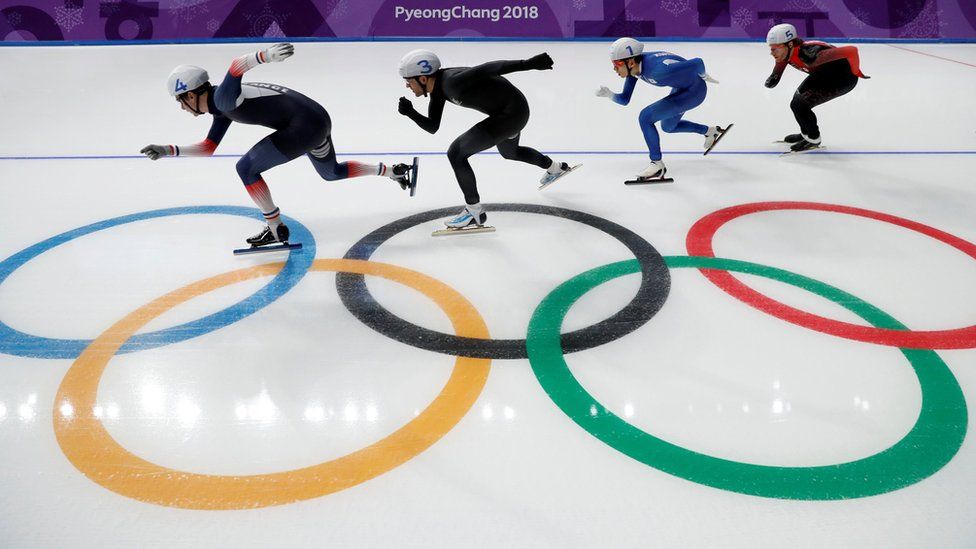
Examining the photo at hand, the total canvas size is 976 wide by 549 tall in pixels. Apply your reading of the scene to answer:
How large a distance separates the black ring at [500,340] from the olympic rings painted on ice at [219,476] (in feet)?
0.43

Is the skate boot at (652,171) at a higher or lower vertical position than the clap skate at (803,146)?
higher

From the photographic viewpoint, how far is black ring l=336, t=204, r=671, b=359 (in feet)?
11.5

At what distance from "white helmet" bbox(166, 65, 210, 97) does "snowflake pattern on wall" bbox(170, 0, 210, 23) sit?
1008 centimetres

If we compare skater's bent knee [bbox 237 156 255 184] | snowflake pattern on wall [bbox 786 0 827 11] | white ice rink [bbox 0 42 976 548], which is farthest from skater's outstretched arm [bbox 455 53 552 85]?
snowflake pattern on wall [bbox 786 0 827 11]

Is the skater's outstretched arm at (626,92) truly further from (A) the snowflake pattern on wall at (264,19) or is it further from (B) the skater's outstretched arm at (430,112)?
(A) the snowflake pattern on wall at (264,19)

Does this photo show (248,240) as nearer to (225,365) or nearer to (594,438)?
(225,365)

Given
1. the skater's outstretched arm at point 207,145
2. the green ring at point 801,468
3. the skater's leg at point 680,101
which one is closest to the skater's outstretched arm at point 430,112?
the skater's outstretched arm at point 207,145

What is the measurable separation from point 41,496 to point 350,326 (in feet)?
5.57

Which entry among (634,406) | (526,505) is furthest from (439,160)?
(526,505)

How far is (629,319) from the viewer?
375cm

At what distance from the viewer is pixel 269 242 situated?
4.74 m

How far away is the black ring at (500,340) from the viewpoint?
3502 millimetres

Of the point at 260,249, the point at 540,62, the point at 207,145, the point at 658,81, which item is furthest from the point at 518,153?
the point at 207,145

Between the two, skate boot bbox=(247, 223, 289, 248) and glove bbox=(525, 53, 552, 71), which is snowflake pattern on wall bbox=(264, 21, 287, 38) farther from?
glove bbox=(525, 53, 552, 71)
